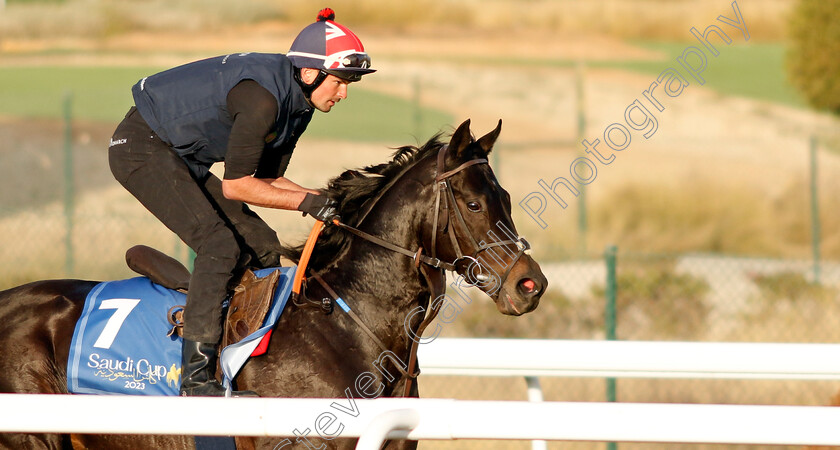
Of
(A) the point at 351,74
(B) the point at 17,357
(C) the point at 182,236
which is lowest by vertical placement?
(B) the point at 17,357

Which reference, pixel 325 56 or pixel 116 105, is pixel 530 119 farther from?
pixel 325 56

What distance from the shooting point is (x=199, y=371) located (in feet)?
10.9

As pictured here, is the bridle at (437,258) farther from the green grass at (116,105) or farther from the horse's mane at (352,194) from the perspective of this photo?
the green grass at (116,105)

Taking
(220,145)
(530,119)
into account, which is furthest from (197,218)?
(530,119)

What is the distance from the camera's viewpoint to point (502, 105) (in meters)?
24.4

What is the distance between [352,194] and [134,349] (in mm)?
1057

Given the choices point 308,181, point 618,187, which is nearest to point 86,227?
point 308,181

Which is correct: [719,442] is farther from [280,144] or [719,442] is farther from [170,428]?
[280,144]

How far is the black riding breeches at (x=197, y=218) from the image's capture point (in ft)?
10.9

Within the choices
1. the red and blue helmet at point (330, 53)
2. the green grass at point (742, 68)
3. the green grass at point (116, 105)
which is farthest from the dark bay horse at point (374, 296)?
the green grass at point (742, 68)

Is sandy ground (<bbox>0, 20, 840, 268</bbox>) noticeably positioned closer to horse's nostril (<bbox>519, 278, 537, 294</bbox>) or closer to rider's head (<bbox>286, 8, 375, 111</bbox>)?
rider's head (<bbox>286, 8, 375, 111</bbox>)

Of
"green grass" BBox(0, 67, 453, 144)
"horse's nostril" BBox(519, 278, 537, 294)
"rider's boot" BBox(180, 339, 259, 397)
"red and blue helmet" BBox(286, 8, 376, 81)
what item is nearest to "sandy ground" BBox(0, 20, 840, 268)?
"green grass" BBox(0, 67, 453, 144)

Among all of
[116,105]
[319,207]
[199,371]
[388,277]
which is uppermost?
[116,105]

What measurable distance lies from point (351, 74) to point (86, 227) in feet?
34.5
